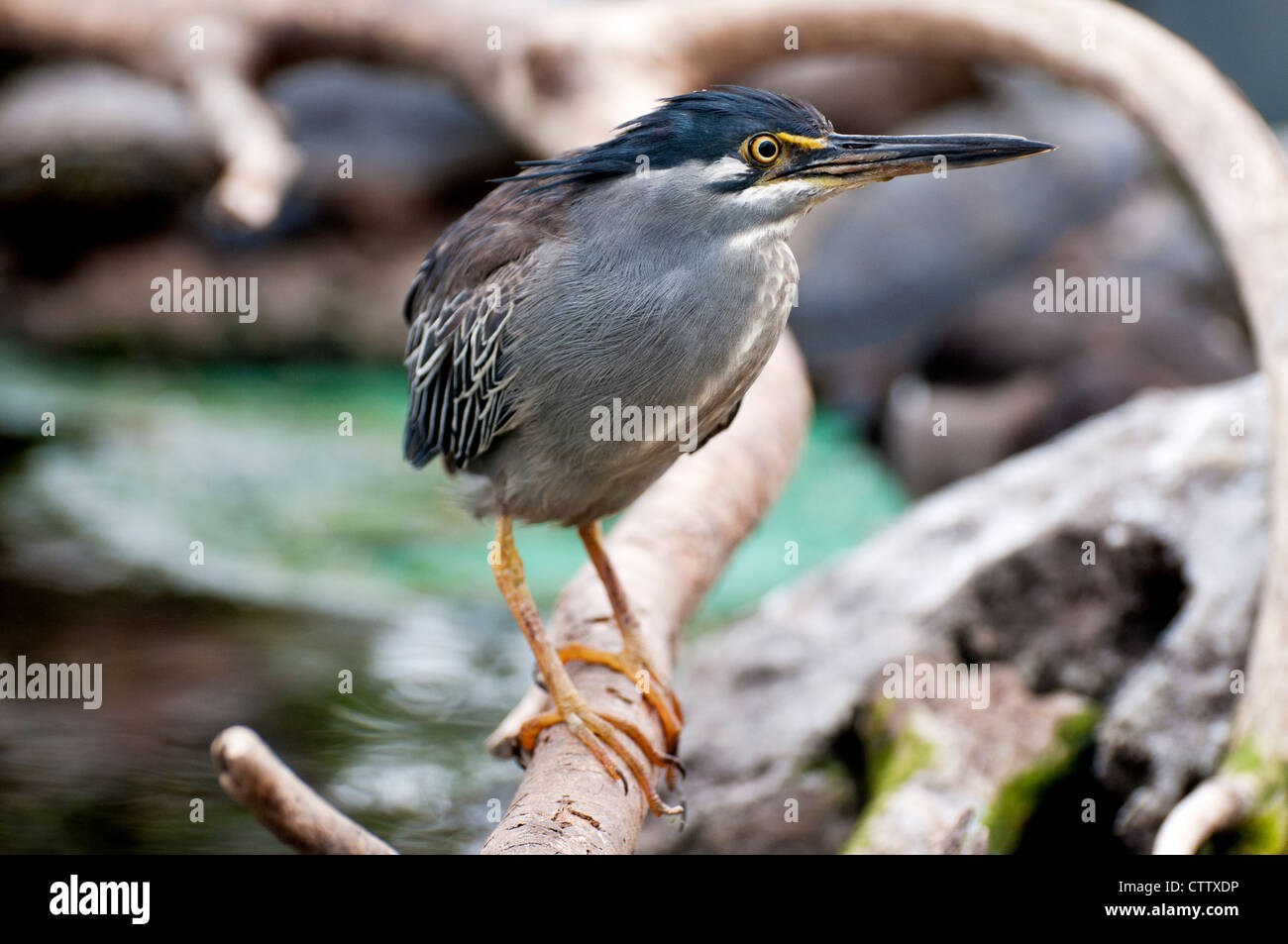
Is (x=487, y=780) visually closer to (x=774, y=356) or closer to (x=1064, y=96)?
(x=774, y=356)

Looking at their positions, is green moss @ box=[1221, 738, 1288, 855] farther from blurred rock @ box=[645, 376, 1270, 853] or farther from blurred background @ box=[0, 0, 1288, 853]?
blurred background @ box=[0, 0, 1288, 853]

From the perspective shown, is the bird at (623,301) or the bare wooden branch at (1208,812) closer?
the bird at (623,301)

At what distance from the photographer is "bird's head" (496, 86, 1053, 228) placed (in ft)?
7.26

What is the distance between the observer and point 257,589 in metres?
5.70

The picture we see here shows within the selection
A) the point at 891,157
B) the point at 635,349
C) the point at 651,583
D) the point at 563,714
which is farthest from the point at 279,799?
the point at 891,157

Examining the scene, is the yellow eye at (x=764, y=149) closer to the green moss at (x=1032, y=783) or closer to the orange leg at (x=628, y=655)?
the orange leg at (x=628, y=655)

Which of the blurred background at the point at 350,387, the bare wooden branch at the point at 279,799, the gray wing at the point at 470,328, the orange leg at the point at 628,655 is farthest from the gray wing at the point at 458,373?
the blurred background at the point at 350,387

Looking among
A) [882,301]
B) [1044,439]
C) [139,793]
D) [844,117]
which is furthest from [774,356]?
[844,117]

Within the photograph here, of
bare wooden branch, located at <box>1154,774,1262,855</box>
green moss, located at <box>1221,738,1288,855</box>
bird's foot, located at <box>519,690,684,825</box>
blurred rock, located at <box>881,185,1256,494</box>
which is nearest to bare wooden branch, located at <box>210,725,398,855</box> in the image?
bird's foot, located at <box>519,690,684,825</box>

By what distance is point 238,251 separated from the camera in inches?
330

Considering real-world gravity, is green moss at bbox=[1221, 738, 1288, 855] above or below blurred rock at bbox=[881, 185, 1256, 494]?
below

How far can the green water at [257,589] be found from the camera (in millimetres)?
4297

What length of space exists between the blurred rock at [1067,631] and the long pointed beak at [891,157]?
164cm

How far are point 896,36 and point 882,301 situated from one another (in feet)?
9.20
